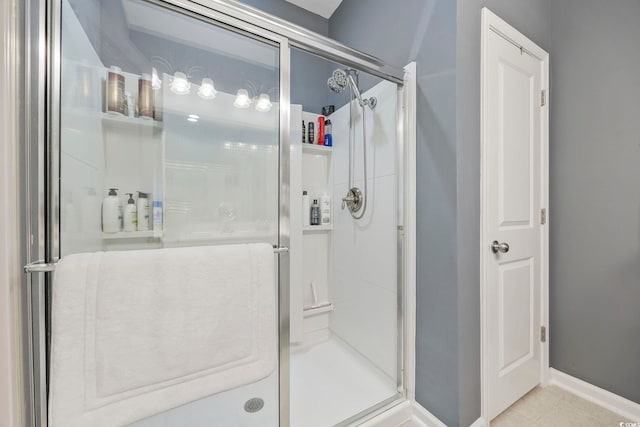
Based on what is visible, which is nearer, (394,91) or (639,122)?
(639,122)

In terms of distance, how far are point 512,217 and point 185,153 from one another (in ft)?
5.46

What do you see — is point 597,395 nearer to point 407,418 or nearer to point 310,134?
point 407,418

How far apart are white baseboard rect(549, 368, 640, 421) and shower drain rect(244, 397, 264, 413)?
5.74 feet

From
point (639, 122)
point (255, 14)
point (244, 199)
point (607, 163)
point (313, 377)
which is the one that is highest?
point (255, 14)

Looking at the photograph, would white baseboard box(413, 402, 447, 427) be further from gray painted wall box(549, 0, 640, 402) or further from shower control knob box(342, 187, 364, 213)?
shower control knob box(342, 187, 364, 213)

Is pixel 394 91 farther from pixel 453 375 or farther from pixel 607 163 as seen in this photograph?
pixel 453 375

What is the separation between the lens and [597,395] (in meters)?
1.36

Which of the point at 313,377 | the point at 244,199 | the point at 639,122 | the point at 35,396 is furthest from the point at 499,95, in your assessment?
the point at 35,396

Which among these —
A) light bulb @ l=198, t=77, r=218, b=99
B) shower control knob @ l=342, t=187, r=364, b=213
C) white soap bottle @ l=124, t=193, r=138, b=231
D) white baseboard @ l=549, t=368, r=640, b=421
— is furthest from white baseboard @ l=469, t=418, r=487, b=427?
light bulb @ l=198, t=77, r=218, b=99

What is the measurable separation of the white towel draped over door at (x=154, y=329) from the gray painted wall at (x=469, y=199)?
865 millimetres

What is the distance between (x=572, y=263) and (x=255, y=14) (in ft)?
6.86

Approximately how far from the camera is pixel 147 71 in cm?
103

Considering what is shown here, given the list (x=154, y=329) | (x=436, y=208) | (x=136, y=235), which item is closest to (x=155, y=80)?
(x=136, y=235)

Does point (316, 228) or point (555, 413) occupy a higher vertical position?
point (316, 228)
